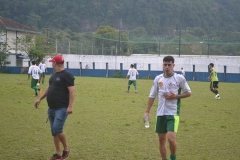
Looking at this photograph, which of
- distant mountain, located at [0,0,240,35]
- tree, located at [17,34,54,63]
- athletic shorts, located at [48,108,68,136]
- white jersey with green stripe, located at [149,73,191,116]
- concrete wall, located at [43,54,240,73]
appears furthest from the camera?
distant mountain, located at [0,0,240,35]

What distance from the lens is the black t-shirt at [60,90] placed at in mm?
8031

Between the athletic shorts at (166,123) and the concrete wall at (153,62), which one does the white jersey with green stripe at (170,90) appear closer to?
the athletic shorts at (166,123)

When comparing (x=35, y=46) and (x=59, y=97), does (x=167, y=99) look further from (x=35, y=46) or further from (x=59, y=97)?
(x=35, y=46)

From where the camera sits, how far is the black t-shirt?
26.3 feet

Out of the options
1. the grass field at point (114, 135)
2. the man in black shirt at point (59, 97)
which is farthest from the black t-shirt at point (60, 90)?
the grass field at point (114, 135)

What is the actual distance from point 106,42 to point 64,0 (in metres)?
65.4

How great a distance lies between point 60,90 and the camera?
26.5ft

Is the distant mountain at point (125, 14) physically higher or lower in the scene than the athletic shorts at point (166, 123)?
higher

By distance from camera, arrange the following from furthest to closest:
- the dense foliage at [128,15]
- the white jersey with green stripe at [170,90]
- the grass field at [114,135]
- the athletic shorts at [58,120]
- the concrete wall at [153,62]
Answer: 1. the dense foliage at [128,15]
2. the concrete wall at [153,62]
3. the grass field at [114,135]
4. the athletic shorts at [58,120]
5. the white jersey with green stripe at [170,90]

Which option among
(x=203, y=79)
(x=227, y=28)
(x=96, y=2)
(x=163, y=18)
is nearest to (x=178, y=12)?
(x=163, y=18)

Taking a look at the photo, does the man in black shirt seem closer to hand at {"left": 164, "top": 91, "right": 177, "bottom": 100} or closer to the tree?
hand at {"left": 164, "top": 91, "right": 177, "bottom": 100}

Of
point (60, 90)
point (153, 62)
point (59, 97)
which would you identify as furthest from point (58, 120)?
point (153, 62)

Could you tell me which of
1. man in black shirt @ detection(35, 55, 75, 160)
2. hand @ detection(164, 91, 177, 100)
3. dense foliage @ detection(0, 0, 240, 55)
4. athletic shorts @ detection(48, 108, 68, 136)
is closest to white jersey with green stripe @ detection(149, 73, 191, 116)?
hand @ detection(164, 91, 177, 100)

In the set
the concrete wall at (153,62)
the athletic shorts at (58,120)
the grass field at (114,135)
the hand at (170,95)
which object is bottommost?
the grass field at (114,135)
